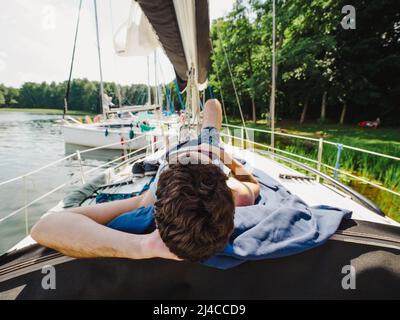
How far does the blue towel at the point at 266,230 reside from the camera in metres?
0.87

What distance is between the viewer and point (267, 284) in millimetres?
902

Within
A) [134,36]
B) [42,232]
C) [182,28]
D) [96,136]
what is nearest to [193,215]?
[42,232]

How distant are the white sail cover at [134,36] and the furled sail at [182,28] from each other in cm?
46

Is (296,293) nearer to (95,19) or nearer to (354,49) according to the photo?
(95,19)

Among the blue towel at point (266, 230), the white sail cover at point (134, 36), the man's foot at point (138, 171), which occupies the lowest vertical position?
the man's foot at point (138, 171)

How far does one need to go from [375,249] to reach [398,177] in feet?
15.9

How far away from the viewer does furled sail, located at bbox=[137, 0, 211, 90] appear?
150 centimetres

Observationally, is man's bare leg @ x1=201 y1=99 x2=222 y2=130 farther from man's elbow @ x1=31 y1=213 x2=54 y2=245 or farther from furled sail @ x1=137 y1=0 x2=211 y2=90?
man's elbow @ x1=31 y1=213 x2=54 y2=245

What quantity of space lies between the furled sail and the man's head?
1196 millimetres

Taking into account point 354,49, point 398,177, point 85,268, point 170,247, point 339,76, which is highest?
point 354,49

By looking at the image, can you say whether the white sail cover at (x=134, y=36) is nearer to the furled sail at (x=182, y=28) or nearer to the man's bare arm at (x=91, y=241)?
the furled sail at (x=182, y=28)

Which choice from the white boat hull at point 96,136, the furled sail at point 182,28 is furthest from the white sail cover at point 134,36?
the white boat hull at point 96,136

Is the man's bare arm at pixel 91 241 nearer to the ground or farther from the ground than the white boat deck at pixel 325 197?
farther from the ground
